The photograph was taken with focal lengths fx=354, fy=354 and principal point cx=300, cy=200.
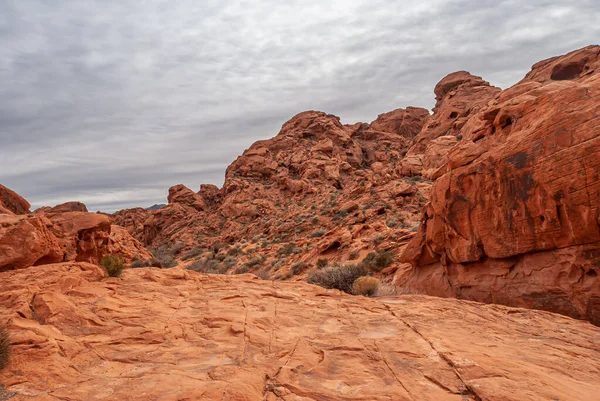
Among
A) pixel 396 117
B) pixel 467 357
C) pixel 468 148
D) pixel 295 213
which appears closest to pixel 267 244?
pixel 295 213

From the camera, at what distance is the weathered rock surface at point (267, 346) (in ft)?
12.8

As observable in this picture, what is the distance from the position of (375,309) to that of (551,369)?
3374 millimetres

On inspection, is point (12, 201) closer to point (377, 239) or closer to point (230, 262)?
point (377, 239)

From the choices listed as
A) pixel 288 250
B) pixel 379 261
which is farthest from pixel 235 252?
pixel 379 261

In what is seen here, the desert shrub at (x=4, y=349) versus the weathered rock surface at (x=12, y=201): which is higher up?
the weathered rock surface at (x=12, y=201)

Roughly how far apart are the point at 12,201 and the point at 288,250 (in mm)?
16351

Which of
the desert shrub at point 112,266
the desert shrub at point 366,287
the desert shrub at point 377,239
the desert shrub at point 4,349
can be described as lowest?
the desert shrub at point 366,287

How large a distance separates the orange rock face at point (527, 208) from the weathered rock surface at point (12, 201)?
1501cm

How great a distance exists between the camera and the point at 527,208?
902 centimetres

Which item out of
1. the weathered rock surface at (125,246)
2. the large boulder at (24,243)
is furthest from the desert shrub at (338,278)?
the weathered rock surface at (125,246)

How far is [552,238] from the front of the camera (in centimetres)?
855

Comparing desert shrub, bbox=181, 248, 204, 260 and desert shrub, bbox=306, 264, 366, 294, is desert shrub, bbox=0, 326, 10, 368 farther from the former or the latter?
desert shrub, bbox=181, 248, 204, 260

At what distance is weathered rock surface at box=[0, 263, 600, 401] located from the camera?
12.8 feet

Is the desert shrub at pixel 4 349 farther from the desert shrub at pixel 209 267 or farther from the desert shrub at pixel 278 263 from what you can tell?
the desert shrub at pixel 209 267
